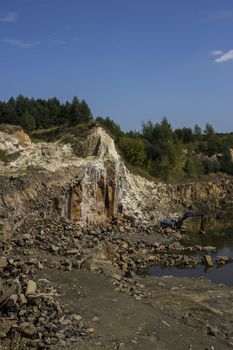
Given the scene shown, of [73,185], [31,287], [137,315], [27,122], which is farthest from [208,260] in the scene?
[27,122]

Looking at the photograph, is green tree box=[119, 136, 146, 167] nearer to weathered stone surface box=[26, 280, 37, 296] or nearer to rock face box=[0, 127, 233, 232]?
rock face box=[0, 127, 233, 232]

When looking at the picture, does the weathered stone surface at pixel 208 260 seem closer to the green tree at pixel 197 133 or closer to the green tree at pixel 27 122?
the green tree at pixel 27 122

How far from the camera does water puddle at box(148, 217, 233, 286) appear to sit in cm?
3506

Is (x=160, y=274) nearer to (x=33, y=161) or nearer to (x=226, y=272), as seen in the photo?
(x=226, y=272)

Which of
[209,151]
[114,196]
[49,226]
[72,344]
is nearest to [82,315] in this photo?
[72,344]

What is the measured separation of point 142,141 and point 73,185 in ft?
99.9

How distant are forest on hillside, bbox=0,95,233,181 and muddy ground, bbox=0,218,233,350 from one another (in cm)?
2600

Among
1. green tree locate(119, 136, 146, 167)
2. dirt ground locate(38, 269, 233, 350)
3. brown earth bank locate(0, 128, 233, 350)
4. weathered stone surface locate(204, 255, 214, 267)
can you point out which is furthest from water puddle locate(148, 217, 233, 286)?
green tree locate(119, 136, 146, 167)

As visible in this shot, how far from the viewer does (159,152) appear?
7356 centimetres

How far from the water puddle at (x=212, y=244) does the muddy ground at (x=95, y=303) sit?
1.63 metres

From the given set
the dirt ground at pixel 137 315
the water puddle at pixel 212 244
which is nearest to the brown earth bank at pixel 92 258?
the dirt ground at pixel 137 315

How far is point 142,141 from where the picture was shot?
73.5 metres

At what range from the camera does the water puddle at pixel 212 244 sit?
35062mm

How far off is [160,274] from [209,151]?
206 ft
